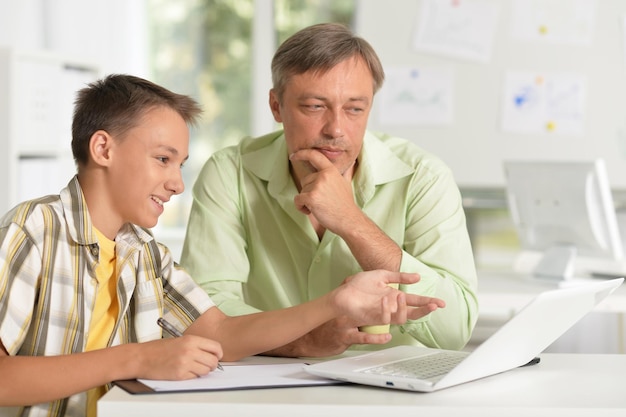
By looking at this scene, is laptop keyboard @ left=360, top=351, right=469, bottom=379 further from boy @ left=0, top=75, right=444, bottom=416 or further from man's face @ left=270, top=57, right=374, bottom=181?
man's face @ left=270, top=57, right=374, bottom=181

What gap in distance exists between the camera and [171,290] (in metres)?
1.61

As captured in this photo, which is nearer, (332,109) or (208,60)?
(332,109)

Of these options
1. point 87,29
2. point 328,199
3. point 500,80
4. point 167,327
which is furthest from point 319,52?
point 87,29

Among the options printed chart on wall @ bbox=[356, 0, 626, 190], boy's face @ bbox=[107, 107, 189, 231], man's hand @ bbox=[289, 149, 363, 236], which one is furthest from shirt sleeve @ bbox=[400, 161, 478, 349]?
printed chart on wall @ bbox=[356, 0, 626, 190]

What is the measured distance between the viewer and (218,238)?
1894 millimetres

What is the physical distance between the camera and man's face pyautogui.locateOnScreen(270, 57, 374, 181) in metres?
1.83

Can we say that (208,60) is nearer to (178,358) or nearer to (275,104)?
(275,104)

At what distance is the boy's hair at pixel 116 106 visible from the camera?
5.03 ft

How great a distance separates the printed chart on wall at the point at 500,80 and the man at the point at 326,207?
2097 mm

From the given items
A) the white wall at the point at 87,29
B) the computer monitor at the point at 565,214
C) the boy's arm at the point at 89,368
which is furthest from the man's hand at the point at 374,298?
the white wall at the point at 87,29

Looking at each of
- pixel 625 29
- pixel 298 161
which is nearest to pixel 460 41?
pixel 625 29

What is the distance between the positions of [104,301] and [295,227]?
0.58 m

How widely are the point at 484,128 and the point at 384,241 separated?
2.48 meters

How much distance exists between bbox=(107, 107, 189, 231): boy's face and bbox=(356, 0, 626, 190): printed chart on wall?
2.67 m
